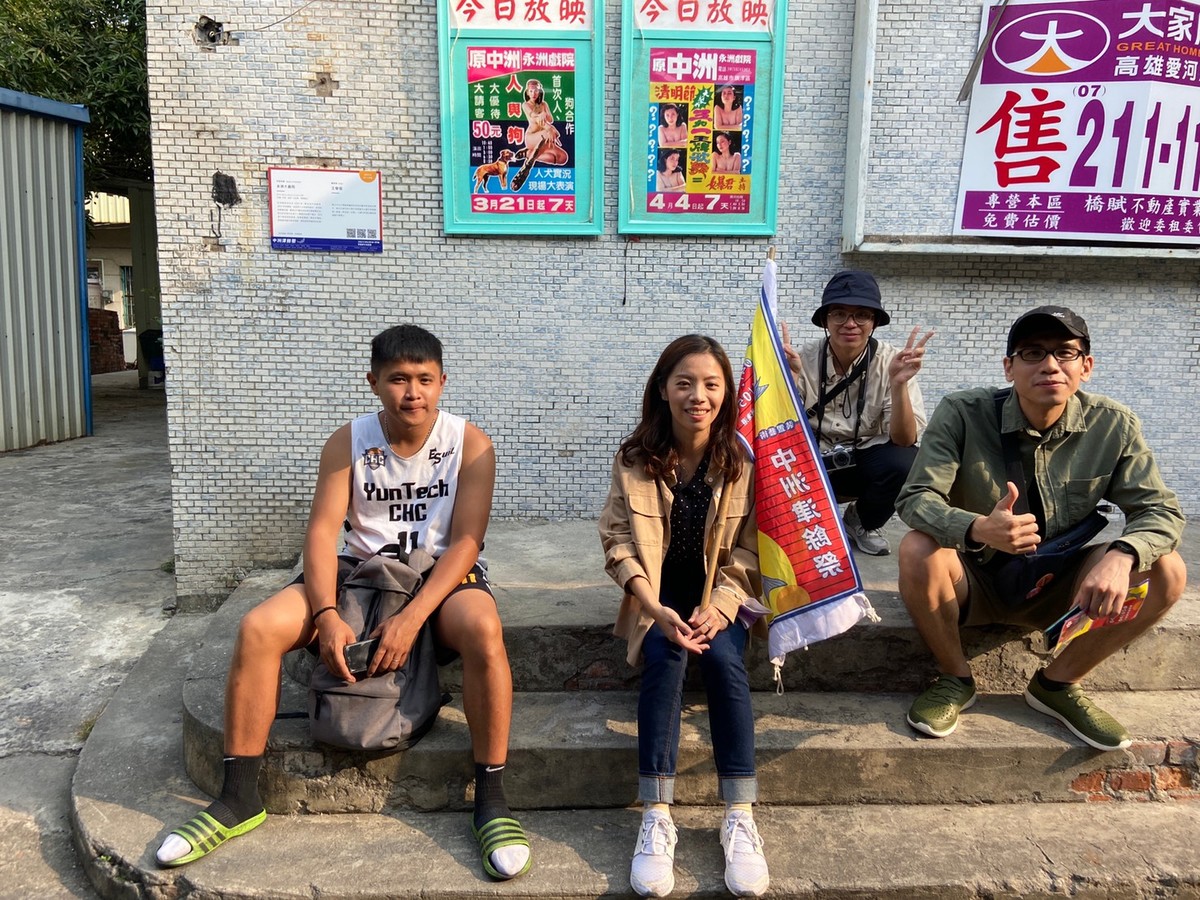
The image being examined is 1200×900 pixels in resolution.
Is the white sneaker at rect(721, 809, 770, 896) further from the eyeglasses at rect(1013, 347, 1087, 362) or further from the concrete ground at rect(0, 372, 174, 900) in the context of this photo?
the concrete ground at rect(0, 372, 174, 900)

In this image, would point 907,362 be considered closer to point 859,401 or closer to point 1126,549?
point 859,401

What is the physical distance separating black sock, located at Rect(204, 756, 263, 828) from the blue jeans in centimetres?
124

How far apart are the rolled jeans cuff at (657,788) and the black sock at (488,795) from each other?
448mm

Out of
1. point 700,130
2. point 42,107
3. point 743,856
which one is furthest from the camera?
point 42,107

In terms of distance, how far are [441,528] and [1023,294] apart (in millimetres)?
3743

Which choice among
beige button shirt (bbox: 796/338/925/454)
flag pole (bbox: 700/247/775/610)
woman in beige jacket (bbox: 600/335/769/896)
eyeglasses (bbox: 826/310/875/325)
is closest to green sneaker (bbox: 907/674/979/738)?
woman in beige jacket (bbox: 600/335/769/896)

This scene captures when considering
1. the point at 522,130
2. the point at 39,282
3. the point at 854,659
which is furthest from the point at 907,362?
the point at 39,282

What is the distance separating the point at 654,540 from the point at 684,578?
8.5 inches

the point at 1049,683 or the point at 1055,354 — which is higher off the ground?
the point at 1055,354

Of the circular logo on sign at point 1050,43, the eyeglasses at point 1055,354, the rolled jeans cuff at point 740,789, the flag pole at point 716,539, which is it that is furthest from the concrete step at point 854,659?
the circular logo on sign at point 1050,43

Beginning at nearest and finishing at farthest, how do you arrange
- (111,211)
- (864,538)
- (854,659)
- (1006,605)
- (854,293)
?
(1006,605) < (854,659) < (854,293) < (864,538) < (111,211)

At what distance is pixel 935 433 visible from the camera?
3000 mm

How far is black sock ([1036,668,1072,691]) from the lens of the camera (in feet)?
9.73

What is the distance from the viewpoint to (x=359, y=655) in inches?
103
